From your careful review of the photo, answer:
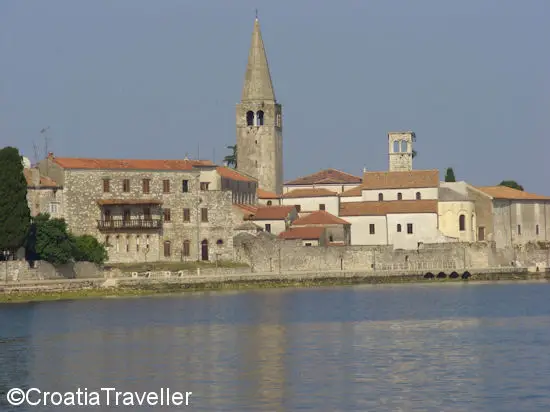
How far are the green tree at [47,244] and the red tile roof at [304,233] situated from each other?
15.2 metres

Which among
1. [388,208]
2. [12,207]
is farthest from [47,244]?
[388,208]

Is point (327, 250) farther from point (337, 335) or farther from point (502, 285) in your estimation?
point (337, 335)

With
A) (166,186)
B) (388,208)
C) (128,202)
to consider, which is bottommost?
(128,202)

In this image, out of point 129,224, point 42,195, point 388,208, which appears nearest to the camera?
point 42,195

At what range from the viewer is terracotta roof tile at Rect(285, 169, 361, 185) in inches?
4136

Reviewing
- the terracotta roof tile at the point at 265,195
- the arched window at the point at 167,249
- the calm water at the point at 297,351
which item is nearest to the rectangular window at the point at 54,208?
the arched window at the point at 167,249

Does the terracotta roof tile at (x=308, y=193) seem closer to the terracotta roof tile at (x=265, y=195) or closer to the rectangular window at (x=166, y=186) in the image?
the terracotta roof tile at (x=265, y=195)

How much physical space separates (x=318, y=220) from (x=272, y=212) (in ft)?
9.73

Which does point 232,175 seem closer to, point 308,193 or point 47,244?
point 308,193

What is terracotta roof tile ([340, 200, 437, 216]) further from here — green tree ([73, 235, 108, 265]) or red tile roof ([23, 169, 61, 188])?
red tile roof ([23, 169, 61, 188])

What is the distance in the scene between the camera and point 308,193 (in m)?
98.1

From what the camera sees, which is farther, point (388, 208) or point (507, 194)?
point (507, 194)

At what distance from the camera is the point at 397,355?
43.2 meters

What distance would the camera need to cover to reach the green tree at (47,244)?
76.6 meters
